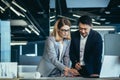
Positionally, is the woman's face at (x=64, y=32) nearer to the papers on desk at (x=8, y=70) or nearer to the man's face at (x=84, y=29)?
the man's face at (x=84, y=29)

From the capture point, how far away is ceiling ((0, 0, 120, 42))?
974cm

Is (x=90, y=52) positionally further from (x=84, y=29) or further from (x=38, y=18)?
(x=38, y=18)

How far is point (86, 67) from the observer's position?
12.7ft

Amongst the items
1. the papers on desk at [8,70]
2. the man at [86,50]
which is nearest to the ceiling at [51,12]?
the man at [86,50]

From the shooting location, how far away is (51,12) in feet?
31.8

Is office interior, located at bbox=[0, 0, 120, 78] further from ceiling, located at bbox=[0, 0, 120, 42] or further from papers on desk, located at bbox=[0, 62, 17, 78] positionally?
papers on desk, located at bbox=[0, 62, 17, 78]

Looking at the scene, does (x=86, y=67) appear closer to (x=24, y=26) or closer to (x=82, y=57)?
(x=82, y=57)

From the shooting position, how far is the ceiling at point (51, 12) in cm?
974

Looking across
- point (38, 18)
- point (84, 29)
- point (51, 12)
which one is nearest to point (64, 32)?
point (84, 29)

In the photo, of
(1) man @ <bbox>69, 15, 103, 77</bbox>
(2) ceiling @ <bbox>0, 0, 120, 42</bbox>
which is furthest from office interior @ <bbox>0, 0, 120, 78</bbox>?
(1) man @ <bbox>69, 15, 103, 77</bbox>

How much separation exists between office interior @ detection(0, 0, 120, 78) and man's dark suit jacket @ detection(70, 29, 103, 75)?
415 centimetres

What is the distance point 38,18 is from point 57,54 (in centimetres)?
771

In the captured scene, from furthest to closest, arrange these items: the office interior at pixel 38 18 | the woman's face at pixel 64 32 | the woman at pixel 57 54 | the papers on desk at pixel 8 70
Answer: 1. the office interior at pixel 38 18
2. the woman's face at pixel 64 32
3. the woman at pixel 57 54
4. the papers on desk at pixel 8 70

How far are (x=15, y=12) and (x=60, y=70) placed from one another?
6.96 meters
